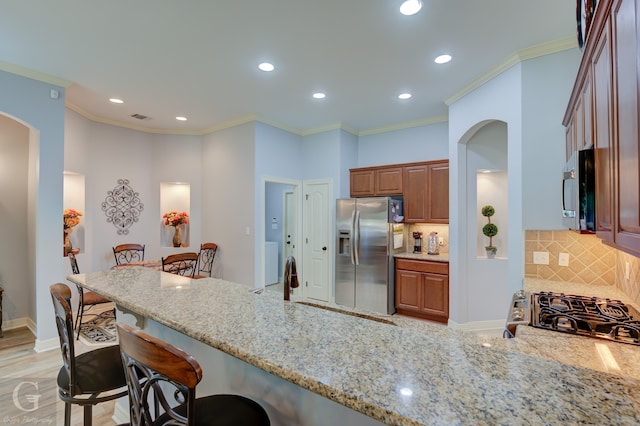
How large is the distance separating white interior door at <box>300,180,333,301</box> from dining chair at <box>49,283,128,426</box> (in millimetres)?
3796

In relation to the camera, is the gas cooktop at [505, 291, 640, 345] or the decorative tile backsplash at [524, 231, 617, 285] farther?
the decorative tile backsplash at [524, 231, 617, 285]

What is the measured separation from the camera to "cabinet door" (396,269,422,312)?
4.40 m

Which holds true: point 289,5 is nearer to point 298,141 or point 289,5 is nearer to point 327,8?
point 327,8

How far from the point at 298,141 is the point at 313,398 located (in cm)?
491

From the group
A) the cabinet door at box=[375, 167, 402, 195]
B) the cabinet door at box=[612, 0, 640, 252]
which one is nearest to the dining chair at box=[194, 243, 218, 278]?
the cabinet door at box=[375, 167, 402, 195]

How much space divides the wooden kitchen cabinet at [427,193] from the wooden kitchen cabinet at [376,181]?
6.4 inches

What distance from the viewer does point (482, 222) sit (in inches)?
167

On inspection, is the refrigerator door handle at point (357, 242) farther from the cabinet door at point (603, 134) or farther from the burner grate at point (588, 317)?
the cabinet door at point (603, 134)

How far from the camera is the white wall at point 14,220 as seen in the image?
12.9ft

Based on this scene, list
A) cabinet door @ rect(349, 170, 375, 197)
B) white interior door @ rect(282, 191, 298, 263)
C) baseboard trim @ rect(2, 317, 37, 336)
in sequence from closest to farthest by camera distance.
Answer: baseboard trim @ rect(2, 317, 37, 336)
cabinet door @ rect(349, 170, 375, 197)
white interior door @ rect(282, 191, 298, 263)

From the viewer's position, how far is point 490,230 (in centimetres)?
400

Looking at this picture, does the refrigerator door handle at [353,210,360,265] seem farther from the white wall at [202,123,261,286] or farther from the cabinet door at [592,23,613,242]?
the cabinet door at [592,23,613,242]

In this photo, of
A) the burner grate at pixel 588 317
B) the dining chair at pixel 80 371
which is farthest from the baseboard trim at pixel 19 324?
the burner grate at pixel 588 317

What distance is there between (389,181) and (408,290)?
1.72 m
